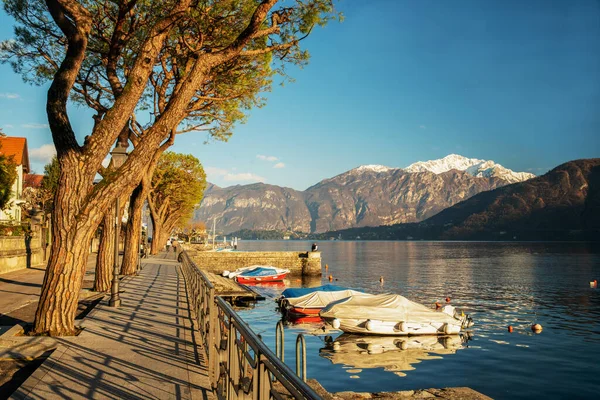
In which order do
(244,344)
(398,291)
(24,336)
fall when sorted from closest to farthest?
(244,344) < (24,336) < (398,291)

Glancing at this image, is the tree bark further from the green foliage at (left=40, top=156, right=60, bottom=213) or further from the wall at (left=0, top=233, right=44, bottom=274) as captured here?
the wall at (left=0, top=233, right=44, bottom=274)

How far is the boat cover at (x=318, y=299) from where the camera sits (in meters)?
31.1

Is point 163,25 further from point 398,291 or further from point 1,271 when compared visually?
point 398,291

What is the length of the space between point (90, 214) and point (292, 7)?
659cm

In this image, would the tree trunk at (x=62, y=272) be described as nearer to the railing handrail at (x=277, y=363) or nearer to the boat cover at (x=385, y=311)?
the railing handrail at (x=277, y=363)

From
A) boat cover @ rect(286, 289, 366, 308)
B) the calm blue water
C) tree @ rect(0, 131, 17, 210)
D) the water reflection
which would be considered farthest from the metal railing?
tree @ rect(0, 131, 17, 210)

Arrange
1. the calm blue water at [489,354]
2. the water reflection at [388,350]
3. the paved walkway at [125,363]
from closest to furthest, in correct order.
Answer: the paved walkway at [125,363]
the calm blue water at [489,354]
the water reflection at [388,350]

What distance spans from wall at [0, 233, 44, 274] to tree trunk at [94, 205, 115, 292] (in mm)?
10796

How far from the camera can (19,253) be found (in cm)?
2848

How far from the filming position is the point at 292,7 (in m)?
11.7

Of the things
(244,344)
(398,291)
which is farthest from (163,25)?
(398,291)

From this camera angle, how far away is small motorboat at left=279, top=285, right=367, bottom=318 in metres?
30.9

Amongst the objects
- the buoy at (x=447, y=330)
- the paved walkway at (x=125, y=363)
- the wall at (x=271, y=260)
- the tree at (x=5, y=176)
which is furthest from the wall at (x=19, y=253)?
the wall at (x=271, y=260)

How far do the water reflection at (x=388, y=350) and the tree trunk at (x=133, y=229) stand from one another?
1116cm
